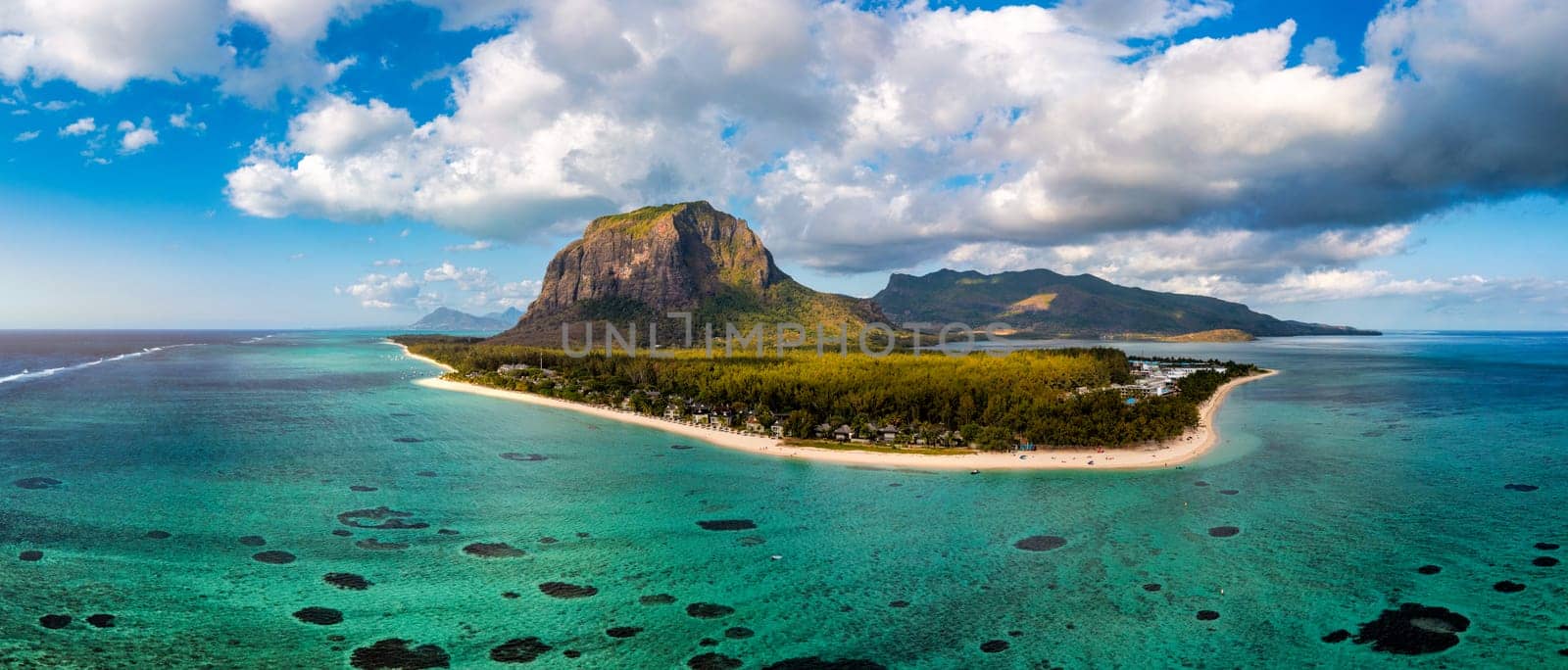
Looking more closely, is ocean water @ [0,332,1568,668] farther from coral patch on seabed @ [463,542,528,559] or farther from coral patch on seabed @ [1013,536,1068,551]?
coral patch on seabed @ [1013,536,1068,551]

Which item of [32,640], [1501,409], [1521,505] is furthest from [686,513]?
[1501,409]

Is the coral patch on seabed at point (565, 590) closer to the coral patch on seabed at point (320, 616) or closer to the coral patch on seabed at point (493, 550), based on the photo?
the coral patch on seabed at point (493, 550)

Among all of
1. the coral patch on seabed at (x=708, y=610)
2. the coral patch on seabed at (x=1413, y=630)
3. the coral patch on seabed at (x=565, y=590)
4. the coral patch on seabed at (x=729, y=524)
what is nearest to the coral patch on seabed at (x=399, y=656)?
the coral patch on seabed at (x=565, y=590)

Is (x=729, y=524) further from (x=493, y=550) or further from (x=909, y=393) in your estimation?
(x=909, y=393)

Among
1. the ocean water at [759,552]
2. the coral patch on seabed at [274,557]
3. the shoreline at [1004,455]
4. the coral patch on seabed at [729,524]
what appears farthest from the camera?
the shoreline at [1004,455]

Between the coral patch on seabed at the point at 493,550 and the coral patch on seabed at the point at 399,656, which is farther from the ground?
the coral patch on seabed at the point at 493,550

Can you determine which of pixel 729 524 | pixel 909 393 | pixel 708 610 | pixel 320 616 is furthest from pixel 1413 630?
pixel 909 393

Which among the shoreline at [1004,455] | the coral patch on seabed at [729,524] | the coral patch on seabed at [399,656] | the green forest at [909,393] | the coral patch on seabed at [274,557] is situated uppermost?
the green forest at [909,393]

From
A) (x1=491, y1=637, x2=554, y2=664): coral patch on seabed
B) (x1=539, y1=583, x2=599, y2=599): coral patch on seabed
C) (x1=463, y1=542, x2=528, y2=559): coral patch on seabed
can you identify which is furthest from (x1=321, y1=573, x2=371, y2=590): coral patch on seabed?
(x1=491, y1=637, x2=554, y2=664): coral patch on seabed
